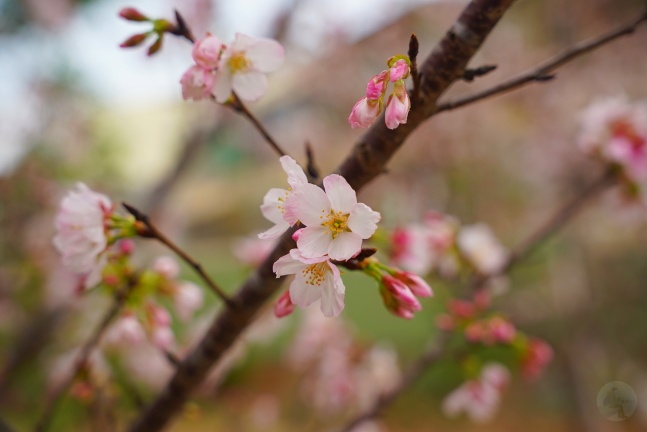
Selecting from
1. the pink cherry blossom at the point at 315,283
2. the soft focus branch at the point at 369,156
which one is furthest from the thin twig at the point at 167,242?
the pink cherry blossom at the point at 315,283

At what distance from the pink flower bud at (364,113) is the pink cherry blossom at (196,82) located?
0.14 meters

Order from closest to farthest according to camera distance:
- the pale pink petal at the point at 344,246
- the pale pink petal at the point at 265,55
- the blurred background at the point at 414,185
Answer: the pale pink petal at the point at 344,246
the pale pink petal at the point at 265,55
the blurred background at the point at 414,185

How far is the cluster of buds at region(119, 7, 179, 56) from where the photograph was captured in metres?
0.44

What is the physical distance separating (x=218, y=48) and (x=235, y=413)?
2.96 m

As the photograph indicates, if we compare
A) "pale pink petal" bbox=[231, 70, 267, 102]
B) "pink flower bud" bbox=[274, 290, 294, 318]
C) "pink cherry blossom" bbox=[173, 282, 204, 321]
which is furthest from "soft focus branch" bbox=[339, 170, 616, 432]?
"pale pink petal" bbox=[231, 70, 267, 102]

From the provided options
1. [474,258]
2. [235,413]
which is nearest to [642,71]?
[474,258]

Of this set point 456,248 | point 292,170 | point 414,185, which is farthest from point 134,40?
point 414,185

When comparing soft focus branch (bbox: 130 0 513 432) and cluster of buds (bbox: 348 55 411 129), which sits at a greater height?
cluster of buds (bbox: 348 55 411 129)

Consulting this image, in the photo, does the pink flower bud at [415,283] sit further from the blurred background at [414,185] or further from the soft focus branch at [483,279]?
the blurred background at [414,185]

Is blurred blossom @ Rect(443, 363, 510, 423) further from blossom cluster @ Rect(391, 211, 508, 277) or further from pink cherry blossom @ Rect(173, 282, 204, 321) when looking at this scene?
pink cherry blossom @ Rect(173, 282, 204, 321)

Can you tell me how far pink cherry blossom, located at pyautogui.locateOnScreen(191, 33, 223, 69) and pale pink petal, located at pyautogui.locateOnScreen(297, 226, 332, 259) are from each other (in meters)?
0.17

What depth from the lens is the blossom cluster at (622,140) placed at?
2.72 ft

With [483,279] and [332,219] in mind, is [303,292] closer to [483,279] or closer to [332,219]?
[332,219]

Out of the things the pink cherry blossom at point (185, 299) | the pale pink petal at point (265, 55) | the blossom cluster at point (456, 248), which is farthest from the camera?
the blossom cluster at point (456, 248)
